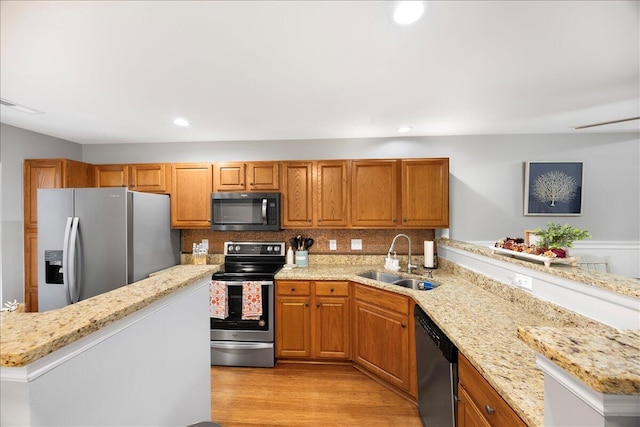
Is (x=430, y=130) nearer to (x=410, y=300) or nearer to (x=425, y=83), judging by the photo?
(x=425, y=83)

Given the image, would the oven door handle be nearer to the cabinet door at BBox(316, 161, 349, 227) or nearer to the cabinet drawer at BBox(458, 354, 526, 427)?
the cabinet door at BBox(316, 161, 349, 227)

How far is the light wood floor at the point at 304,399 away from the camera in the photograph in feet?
6.58

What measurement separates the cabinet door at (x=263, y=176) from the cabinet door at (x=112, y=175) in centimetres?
152

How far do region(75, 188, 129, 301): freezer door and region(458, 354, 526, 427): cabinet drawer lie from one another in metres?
2.80

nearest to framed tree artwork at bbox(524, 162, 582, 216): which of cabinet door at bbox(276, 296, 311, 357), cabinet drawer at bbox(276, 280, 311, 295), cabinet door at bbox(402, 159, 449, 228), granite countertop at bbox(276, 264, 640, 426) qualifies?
cabinet door at bbox(402, 159, 449, 228)

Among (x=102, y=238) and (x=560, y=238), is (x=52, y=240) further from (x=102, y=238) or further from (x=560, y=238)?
(x=560, y=238)

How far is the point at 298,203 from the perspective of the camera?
3.05m

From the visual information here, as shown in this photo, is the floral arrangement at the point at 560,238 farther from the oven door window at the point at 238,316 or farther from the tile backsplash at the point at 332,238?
the oven door window at the point at 238,316

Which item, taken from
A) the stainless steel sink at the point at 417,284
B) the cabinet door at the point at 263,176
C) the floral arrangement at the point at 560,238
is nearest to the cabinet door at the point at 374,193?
the stainless steel sink at the point at 417,284

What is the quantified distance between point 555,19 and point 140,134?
149 inches

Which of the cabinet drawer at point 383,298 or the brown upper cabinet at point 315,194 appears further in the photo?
the brown upper cabinet at point 315,194

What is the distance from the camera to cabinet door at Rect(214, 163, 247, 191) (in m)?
3.10

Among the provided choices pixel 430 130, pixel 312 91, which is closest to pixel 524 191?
pixel 430 130

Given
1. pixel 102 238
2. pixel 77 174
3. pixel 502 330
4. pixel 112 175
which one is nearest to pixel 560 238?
pixel 502 330
